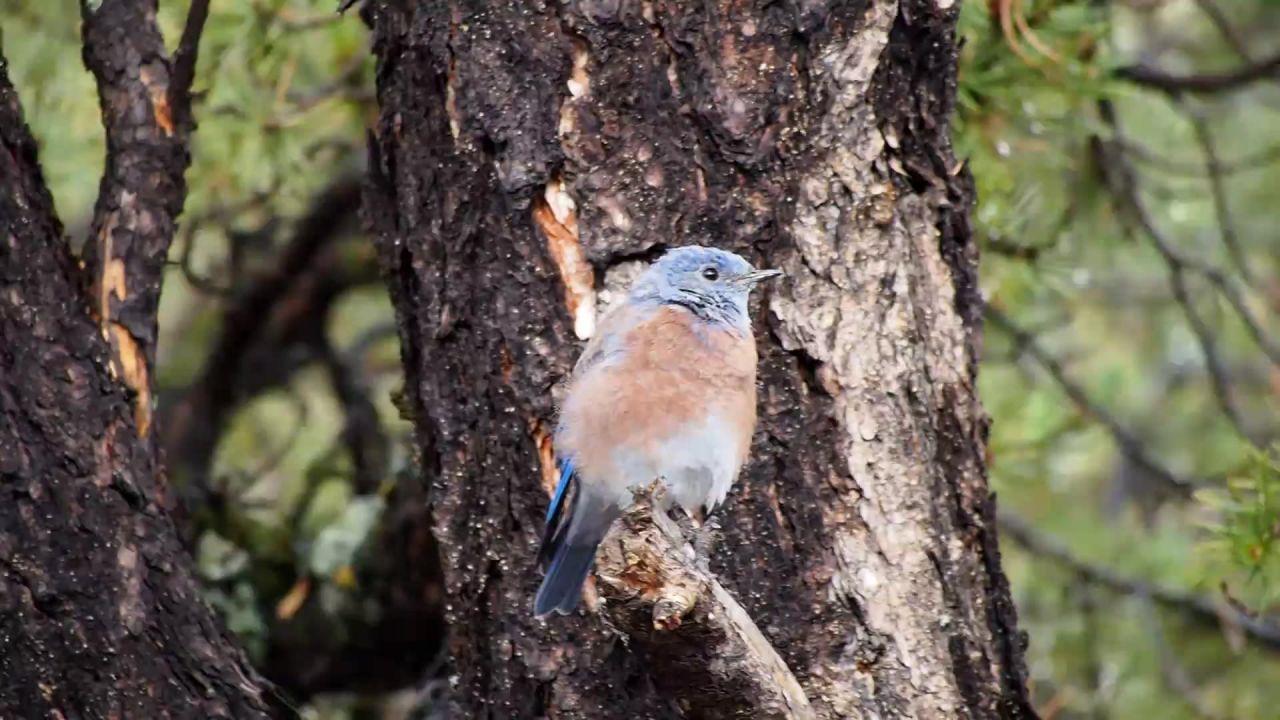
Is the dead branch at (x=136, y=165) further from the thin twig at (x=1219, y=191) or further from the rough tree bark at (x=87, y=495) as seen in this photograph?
the thin twig at (x=1219, y=191)

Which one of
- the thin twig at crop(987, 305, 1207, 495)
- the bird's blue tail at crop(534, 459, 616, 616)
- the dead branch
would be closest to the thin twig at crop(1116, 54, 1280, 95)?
the thin twig at crop(987, 305, 1207, 495)

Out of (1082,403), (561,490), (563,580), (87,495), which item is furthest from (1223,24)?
(87,495)

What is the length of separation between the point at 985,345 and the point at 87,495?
3766 mm

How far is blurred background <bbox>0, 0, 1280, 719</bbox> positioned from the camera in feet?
16.5

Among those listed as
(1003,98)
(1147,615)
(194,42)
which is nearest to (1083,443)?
(1147,615)

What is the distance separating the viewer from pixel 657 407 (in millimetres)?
3744

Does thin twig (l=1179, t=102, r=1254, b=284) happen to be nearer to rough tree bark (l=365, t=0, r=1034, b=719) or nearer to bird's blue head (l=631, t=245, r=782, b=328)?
rough tree bark (l=365, t=0, r=1034, b=719)

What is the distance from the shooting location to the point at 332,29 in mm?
5605

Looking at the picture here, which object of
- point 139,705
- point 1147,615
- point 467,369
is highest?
point 1147,615

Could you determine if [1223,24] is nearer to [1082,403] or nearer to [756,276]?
[1082,403]

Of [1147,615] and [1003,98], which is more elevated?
[1003,98]

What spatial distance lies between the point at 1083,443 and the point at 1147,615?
74 centimetres

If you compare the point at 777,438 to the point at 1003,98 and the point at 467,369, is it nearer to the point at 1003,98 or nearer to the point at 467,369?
the point at 467,369

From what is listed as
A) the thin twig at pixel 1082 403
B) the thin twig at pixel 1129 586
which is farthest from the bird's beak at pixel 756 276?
the thin twig at pixel 1129 586
